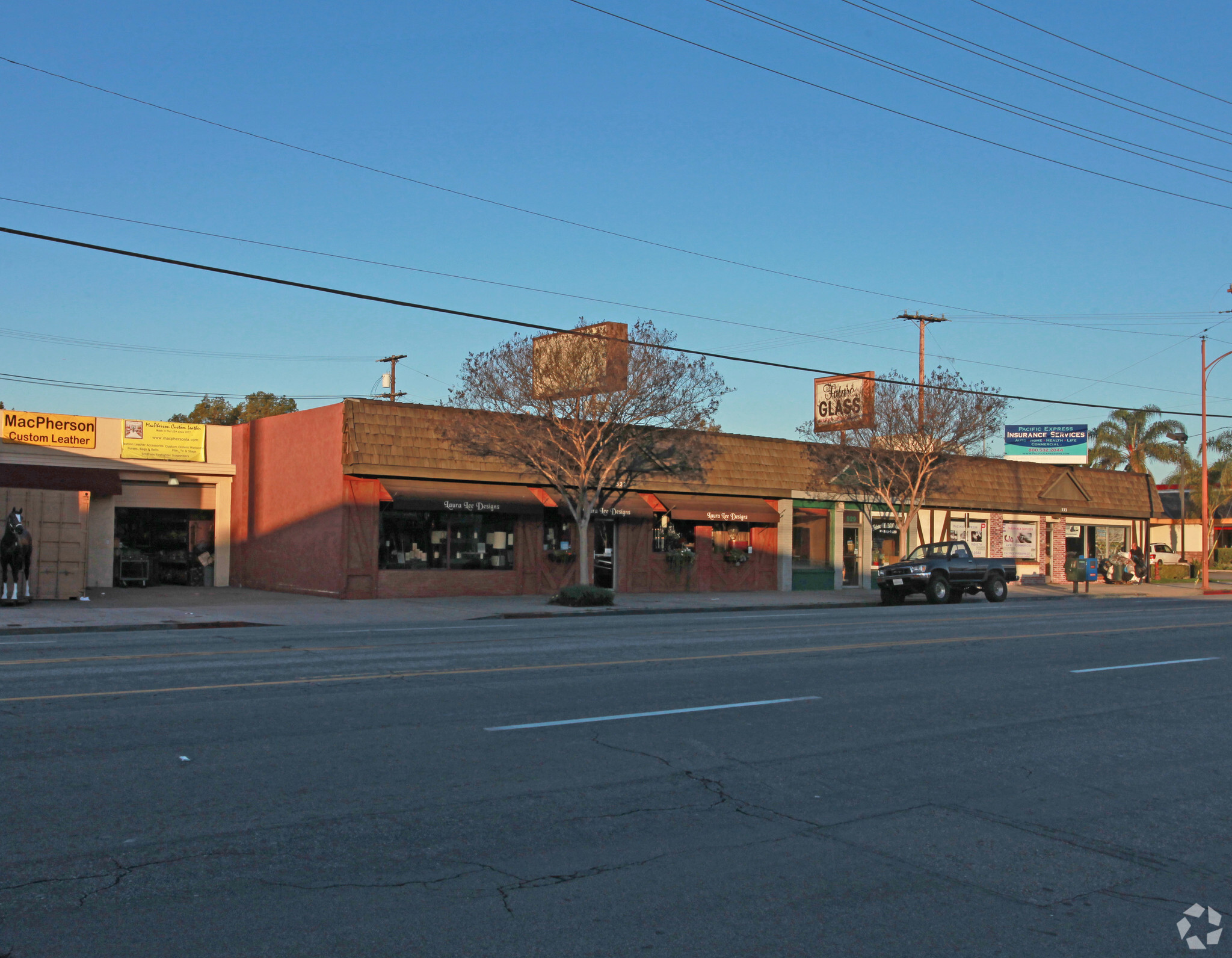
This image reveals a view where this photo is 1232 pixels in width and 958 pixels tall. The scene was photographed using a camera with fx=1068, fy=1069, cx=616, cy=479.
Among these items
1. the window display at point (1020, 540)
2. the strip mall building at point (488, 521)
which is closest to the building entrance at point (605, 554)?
the strip mall building at point (488, 521)

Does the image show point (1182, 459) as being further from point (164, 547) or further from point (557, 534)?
point (164, 547)

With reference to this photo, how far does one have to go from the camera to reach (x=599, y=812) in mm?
6477

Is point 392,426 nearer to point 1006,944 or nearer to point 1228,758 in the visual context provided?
point 1228,758

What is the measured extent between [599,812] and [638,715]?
3.25 m

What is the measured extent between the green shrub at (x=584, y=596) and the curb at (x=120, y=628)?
8209mm

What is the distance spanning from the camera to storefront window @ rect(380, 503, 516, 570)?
28.2 metres

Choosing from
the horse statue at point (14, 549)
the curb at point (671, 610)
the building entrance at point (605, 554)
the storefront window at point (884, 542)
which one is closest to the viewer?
the horse statue at point (14, 549)

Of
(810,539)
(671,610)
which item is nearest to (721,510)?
(810,539)

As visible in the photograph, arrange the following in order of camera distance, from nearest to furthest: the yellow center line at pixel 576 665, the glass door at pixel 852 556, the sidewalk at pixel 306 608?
the yellow center line at pixel 576 665
the sidewalk at pixel 306 608
the glass door at pixel 852 556

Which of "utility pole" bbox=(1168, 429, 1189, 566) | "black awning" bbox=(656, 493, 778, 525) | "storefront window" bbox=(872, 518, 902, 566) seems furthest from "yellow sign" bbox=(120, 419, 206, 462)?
"utility pole" bbox=(1168, 429, 1189, 566)

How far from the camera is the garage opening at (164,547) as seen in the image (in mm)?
30438

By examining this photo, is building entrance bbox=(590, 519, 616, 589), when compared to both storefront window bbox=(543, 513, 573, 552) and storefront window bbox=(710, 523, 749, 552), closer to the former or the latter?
storefront window bbox=(543, 513, 573, 552)

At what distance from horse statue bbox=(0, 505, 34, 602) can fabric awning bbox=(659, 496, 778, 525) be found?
1734 centimetres

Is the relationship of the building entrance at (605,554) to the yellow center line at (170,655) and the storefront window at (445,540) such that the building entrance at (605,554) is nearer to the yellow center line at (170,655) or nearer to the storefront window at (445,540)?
the storefront window at (445,540)
